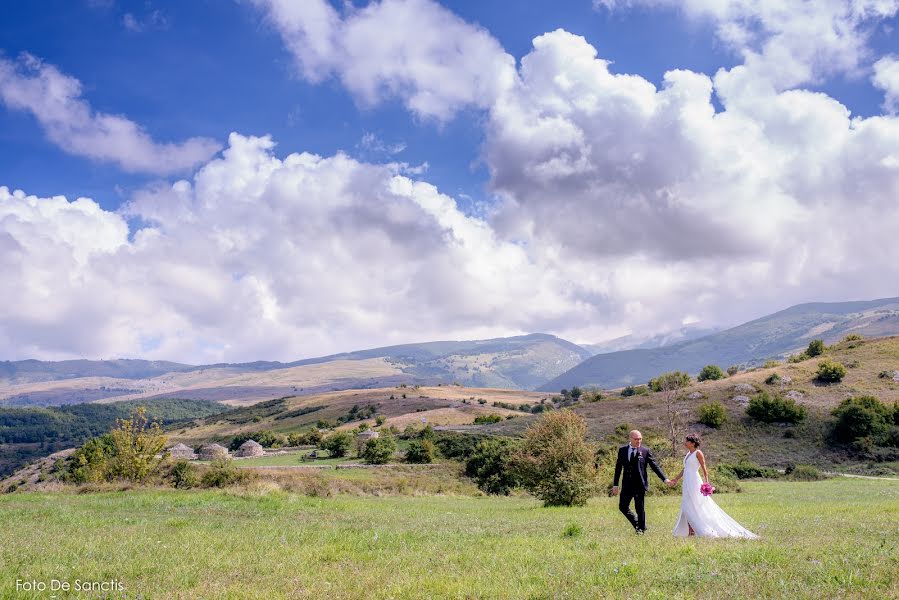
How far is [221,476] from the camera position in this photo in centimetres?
3356

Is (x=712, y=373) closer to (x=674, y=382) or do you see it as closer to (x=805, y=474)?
(x=674, y=382)

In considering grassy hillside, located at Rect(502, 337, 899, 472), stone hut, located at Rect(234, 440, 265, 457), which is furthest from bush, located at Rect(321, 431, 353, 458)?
grassy hillside, located at Rect(502, 337, 899, 472)

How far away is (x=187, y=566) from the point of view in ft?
30.1

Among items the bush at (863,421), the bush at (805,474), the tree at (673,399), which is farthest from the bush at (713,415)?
the bush at (805,474)

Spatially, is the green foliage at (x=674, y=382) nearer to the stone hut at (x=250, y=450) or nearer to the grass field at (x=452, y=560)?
the stone hut at (x=250, y=450)

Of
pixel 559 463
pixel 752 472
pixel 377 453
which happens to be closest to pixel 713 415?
pixel 752 472

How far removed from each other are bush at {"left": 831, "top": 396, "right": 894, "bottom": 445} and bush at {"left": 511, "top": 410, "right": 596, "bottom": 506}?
51.6m

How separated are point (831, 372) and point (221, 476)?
83.7 metres

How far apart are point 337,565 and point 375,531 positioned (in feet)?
14.0

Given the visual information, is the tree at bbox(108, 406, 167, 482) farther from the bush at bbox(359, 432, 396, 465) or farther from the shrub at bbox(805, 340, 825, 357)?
the shrub at bbox(805, 340, 825, 357)

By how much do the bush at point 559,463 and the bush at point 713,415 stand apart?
167 ft

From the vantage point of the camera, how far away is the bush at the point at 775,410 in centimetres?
6944

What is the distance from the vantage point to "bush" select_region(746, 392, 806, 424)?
69438mm

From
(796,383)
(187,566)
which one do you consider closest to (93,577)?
(187,566)
